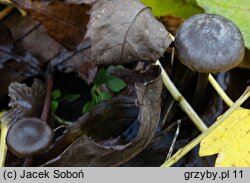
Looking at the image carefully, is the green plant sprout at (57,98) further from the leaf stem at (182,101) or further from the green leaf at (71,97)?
the leaf stem at (182,101)

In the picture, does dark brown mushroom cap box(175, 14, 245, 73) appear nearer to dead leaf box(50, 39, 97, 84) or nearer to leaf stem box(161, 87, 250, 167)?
leaf stem box(161, 87, 250, 167)

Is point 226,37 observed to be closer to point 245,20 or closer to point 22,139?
point 245,20

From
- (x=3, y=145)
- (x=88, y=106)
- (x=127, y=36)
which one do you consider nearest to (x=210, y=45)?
(x=127, y=36)

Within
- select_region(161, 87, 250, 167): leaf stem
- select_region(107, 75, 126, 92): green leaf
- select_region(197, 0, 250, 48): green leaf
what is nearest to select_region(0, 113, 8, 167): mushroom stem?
select_region(107, 75, 126, 92): green leaf

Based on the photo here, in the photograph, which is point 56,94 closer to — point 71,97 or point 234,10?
point 71,97
